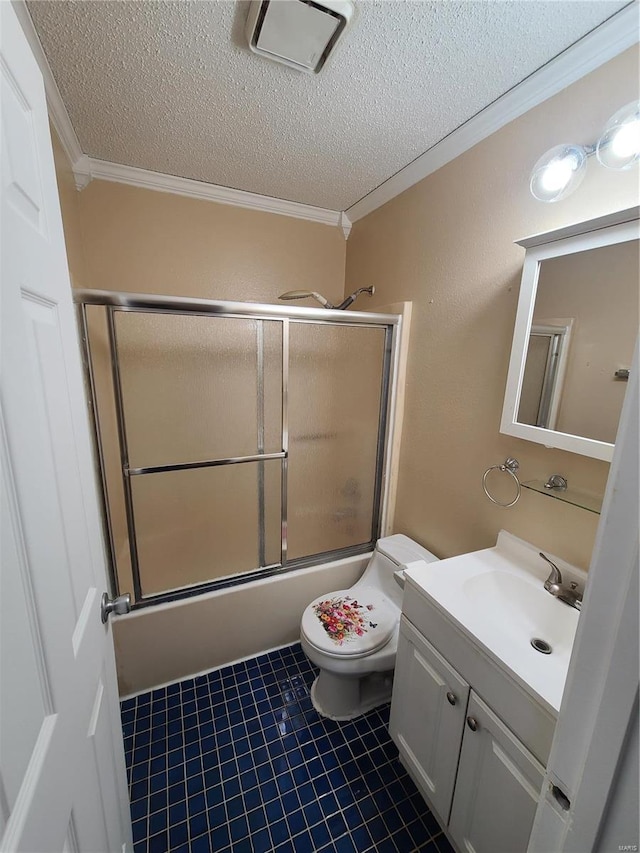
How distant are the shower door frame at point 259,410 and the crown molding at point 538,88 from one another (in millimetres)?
668

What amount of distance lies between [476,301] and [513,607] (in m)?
1.15

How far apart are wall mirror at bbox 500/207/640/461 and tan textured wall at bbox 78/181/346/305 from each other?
1.36 metres

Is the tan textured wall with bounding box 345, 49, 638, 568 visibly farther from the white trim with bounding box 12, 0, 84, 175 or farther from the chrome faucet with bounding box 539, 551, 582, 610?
the white trim with bounding box 12, 0, 84, 175

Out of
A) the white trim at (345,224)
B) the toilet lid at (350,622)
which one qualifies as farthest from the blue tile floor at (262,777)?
the white trim at (345,224)

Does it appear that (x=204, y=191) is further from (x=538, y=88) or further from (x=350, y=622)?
(x=350, y=622)

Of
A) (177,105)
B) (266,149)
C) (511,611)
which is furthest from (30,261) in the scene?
(511,611)

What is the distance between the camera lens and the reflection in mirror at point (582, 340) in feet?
3.14

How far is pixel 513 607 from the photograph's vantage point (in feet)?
3.73

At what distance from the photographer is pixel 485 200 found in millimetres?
1349

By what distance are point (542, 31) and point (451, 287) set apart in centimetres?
75

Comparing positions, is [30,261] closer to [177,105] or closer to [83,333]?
[83,333]

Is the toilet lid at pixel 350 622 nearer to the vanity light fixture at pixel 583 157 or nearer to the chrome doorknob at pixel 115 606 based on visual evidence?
the chrome doorknob at pixel 115 606

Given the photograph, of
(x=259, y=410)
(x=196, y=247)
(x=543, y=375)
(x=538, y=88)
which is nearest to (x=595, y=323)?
(x=543, y=375)

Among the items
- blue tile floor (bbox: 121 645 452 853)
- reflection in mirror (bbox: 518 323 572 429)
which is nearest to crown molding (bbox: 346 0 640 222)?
reflection in mirror (bbox: 518 323 572 429)
